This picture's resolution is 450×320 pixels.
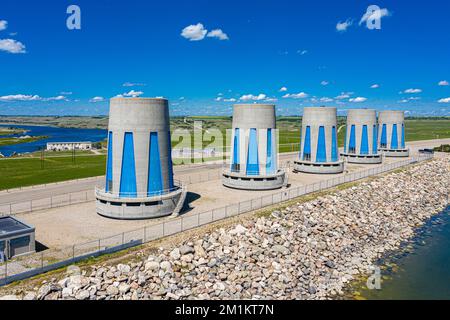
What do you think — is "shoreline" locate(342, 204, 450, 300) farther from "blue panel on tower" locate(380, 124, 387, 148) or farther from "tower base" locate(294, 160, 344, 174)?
"blue panel on tower" locate(380, 124, 387, 148)

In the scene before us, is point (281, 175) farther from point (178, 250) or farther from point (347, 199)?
point (178, 250)

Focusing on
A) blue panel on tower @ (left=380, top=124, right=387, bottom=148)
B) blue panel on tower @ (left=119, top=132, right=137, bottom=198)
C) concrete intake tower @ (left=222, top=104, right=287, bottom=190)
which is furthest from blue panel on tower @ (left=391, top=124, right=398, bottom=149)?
blue panel on tower @ (left=119, top=132, right=137, bottom=198)

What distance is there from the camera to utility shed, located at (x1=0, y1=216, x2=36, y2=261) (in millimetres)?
19828

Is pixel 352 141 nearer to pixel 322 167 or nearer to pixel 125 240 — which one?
pixel 322 167

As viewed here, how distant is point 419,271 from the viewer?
83.5 feet

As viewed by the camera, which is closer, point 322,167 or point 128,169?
point 128,169

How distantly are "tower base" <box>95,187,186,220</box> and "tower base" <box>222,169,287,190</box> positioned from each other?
1157 cm

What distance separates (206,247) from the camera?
2342cm

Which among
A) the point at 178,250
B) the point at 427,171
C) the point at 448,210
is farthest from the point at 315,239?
the point at 427,171

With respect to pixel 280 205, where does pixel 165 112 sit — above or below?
above

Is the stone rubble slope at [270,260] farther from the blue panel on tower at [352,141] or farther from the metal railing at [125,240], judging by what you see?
the blue panel on tower at [352,141]

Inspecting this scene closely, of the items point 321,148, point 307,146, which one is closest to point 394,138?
point 321,148

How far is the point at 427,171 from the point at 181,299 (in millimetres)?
52156

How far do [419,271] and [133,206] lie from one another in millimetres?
21164
